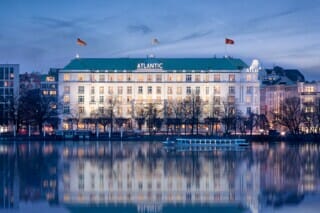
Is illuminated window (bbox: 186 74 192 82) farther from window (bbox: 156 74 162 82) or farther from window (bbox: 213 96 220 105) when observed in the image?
window (bbox: 213 96 220 105)

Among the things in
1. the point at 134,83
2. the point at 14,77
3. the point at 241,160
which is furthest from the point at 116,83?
the point at 241,160

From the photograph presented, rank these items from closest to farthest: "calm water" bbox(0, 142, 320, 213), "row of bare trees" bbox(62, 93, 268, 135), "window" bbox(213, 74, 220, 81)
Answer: "calm water" bbox(0, 142, 320, 213) → "row of bare trees" bbox(62, 93, 268, 135) → "window" bbox(213, 74, 220, 81)

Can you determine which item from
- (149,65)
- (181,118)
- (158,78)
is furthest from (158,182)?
(149,65)

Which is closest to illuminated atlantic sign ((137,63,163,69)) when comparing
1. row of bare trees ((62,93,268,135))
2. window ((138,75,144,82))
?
window ((138,75,144,82))

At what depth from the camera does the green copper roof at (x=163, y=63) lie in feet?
350

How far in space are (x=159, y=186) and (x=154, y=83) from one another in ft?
266

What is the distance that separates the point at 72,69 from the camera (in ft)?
351

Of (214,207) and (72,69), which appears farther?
(72,69)

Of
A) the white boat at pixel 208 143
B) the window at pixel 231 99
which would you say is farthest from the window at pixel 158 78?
the white boat at pixel 208 143

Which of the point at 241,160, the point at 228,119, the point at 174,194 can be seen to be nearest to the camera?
the point at 174,194

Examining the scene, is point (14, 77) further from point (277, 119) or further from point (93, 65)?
point (277, 119)

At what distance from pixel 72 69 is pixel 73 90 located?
3.37m

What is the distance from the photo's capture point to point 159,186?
25844 millimetres

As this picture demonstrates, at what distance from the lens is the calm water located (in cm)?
2132
